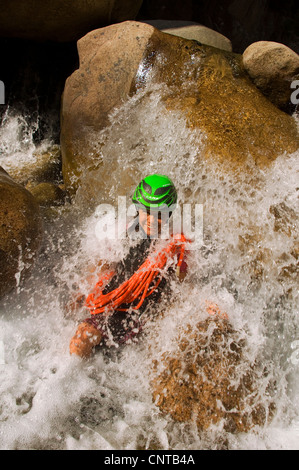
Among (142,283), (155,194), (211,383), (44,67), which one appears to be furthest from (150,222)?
(44,67)

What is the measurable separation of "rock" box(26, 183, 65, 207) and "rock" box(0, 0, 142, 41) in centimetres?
219

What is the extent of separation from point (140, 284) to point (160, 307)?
1.08 ft

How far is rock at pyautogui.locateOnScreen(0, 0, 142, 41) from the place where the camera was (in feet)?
13.6

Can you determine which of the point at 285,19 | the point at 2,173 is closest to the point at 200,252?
the point at 2,173

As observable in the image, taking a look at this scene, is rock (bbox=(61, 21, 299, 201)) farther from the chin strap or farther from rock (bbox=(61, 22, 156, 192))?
the chin strap

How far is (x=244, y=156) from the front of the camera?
345 cm

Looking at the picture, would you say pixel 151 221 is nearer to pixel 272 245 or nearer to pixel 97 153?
pixel 272 245

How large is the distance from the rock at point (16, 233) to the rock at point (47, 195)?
0.78m

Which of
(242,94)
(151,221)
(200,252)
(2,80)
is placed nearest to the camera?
(151,221)

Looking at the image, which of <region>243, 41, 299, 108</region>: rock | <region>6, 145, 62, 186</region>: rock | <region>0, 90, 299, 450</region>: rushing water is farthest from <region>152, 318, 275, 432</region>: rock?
<region>6, 145, 62, 186</region>: rock

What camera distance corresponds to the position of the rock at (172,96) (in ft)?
11.6

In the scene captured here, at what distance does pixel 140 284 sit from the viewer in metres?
2.52

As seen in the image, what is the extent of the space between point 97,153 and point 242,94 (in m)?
1.85

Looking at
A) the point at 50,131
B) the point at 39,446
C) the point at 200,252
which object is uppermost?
the point at 50,131
